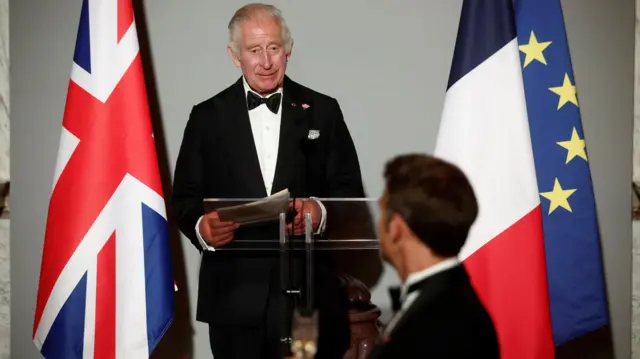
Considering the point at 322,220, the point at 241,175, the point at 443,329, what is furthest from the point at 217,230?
the point at 443,329

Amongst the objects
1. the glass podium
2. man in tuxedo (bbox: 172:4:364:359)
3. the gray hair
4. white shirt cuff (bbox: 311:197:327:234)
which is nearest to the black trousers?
man in tuxedo (bbox: 172:4:364:359)

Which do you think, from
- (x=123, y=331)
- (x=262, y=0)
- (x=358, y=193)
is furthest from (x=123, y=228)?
(x=262, y=0)

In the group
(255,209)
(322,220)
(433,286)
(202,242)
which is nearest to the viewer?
(433,286)

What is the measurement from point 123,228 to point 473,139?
153cm

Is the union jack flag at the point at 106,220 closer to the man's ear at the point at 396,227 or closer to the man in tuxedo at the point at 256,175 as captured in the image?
the man in tuxedo at the point at 256,175

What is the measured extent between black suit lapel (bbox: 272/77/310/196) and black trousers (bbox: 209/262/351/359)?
16.8 inches

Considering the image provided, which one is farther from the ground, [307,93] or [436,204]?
[307,93]

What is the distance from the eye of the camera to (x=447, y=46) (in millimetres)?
4090

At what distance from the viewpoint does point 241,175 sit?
3.58 meters

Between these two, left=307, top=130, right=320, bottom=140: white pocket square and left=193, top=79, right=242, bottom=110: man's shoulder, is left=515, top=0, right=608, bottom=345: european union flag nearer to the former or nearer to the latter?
left=307, top=130, right=320, bottom=140: white pocket square

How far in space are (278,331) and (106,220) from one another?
87cm

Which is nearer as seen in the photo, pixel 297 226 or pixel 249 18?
pixel 297 226

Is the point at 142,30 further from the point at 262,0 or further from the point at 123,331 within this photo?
the point at 123,331

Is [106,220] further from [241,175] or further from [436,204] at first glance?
[436,204]
